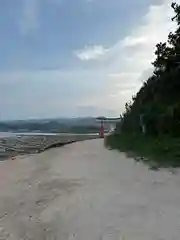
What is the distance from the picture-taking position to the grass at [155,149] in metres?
11.5

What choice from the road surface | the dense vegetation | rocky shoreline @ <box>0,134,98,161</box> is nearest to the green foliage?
the dense vegetation

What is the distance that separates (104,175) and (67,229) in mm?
4495

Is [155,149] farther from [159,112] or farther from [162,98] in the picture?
[162,98]

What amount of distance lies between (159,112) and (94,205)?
9.97m

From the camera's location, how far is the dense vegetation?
564 inches

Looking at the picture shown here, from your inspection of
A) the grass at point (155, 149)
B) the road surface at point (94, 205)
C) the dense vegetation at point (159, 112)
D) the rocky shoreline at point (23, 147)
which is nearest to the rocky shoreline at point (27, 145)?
the rocky shoreline at point (23, 147)

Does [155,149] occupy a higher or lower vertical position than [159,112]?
lower

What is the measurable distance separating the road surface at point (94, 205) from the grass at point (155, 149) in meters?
0.57

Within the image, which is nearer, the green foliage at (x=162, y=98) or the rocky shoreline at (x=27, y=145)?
the green foliage at (x=162, y=98)

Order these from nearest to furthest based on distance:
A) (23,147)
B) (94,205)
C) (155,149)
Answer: (94,205) → (155,149) → (23,147)

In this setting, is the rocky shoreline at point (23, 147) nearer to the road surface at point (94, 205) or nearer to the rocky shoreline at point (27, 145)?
the rocky shoreline at point (27, 145)

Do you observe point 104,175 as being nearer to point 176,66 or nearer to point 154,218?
point 154,218

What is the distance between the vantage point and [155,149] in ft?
43.4

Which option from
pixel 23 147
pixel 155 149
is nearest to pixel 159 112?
pixel 155 149
